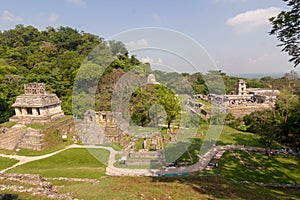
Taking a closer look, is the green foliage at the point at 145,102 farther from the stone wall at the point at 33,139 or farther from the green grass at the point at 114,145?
the stone wall at the point at 33,139

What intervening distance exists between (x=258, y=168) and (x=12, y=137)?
2130 centimetres

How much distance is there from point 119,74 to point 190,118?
12258mm

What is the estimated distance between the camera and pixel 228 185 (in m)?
11.1

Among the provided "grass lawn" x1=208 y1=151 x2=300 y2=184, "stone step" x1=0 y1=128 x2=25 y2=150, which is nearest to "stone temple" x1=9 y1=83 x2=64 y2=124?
"stone step" x1=0 y1=128 x2=25 y2=150

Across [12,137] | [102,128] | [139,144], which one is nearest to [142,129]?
[102,128]

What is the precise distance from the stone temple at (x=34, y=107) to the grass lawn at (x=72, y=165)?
A: 6070mm

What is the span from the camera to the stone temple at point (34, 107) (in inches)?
842

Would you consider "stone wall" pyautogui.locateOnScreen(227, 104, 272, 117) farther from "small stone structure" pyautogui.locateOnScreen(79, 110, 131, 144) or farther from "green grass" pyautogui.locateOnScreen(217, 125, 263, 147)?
"small stone structure" pyautogui.locateOnScreen(79, 110, 131, 144)

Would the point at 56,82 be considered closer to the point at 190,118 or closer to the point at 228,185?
the point at 190,118

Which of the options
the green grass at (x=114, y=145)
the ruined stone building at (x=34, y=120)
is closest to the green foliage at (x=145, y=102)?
the green grass at (x=114, y=145)

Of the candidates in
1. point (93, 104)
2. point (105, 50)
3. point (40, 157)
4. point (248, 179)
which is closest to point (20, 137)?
point (40, 157)

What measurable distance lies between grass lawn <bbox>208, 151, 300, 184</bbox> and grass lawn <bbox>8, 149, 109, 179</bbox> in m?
8.44

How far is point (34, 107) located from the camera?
21.5m

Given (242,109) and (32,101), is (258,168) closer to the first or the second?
(32,101)
